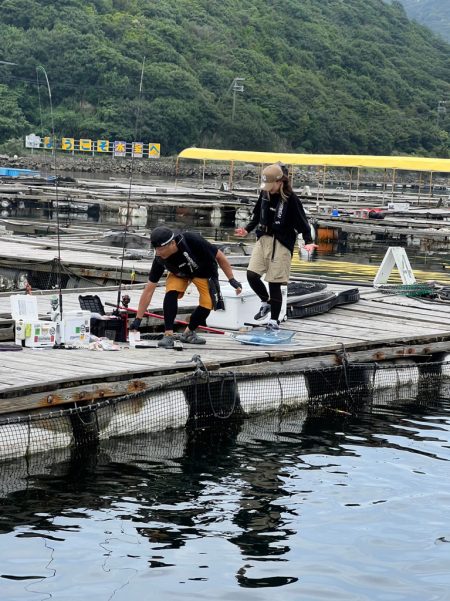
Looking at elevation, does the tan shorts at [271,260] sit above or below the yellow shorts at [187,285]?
above

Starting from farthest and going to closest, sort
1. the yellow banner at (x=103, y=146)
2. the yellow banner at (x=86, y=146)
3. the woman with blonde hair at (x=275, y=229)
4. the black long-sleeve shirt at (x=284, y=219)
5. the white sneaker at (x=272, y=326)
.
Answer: the yellow banner at (x=86, y=146) → the yellow banner at (x=103, y=146) → the white sneaker at (x=272, y=326) → the black long-sleeve shirt at (x=284, y=219) → the woman with blonde hair at (x=275, y=229)

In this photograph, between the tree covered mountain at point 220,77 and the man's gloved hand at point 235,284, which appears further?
the tree covered mountain at point 220,77

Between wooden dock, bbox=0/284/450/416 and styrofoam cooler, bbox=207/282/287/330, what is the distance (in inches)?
10.7

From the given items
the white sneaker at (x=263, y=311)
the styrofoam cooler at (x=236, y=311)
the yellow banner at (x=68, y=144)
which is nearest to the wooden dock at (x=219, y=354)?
the styrofoam cooler at (x=236, y=311)

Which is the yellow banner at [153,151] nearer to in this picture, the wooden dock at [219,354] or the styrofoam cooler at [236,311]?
the wooden dock at [219,354]

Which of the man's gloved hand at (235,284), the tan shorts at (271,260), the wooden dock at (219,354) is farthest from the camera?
the tan shorts at (271,260)

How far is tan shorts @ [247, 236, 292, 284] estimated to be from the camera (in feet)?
42.8

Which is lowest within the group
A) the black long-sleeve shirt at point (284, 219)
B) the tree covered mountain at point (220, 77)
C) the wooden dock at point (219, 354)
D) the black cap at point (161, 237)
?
the wooden dock at point (219, 354)

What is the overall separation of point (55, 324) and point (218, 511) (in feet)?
11.8

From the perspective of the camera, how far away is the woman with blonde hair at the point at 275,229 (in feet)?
41.9

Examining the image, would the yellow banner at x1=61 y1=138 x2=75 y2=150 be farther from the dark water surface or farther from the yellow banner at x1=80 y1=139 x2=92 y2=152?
the dark water surface

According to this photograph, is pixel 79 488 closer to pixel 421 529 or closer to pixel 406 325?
pixel 421 529

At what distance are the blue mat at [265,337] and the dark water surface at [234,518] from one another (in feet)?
4.38

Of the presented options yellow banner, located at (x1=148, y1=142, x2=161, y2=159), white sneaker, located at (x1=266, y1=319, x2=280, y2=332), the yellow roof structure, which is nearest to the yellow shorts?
white sneaker, located at (x1=266, y1=319, x2=280, y2=332)
